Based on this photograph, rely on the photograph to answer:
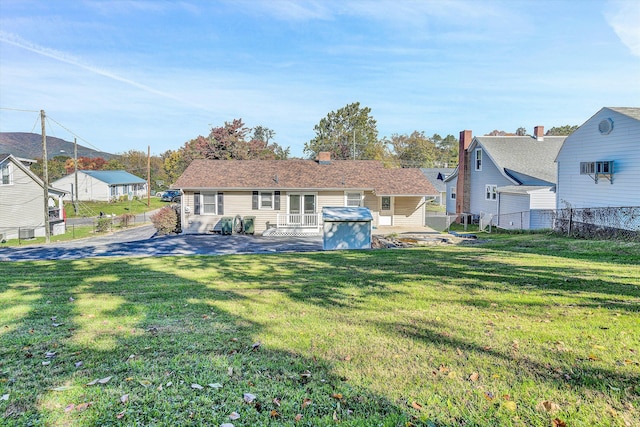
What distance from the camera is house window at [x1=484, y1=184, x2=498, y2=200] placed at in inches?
1079

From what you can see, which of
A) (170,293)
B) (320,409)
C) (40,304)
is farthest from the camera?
(170,293)

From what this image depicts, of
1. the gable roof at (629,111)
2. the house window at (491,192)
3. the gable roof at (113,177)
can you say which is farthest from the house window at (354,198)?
the gable roof at (113,177)

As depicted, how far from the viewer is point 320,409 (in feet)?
10.5

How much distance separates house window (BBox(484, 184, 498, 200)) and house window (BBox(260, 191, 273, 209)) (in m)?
14.5

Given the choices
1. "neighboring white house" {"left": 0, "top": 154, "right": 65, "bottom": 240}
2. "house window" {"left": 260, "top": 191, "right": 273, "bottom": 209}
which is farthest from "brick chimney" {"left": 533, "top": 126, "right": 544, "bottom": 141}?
"neighboring white house" {"left": 0, "top": 154, "right": 65, "bottom": 240}

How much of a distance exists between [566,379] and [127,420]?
355 cm

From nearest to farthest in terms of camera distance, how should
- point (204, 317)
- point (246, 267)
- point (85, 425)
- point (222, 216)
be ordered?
1. point (85, 425)
2. point (204, 317)
3. point (246, 267)
4. point (222, 216)

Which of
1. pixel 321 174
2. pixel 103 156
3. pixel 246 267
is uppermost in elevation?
pixel 103 156

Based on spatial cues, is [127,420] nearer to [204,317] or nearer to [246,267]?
[204,317]

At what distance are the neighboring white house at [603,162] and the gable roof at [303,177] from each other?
7.29m

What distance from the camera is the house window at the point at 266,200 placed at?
84.2ft

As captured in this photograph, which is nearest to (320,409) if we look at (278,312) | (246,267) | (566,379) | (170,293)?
(566,379)

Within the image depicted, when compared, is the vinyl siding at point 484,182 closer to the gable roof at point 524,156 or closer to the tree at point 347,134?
the gable roof at point 524,156

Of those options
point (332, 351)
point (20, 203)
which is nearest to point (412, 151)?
point (20, 203)
